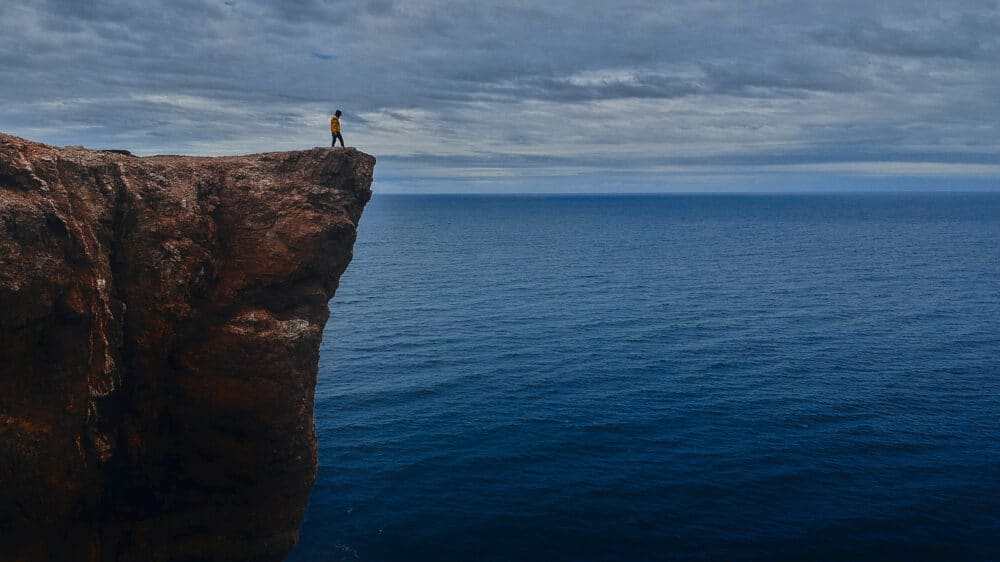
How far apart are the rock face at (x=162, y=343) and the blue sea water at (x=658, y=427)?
468 inches

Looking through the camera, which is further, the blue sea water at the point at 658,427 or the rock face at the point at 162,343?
the blue sea water at the point at 658,427

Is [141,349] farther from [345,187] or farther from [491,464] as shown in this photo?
[491,464]

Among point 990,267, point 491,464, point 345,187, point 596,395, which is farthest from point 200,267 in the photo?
point 990,267

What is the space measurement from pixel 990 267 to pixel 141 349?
144493 mm

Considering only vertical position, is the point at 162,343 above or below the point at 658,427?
above

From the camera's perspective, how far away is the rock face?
21516 millimetres

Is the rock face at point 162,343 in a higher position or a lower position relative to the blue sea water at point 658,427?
higher

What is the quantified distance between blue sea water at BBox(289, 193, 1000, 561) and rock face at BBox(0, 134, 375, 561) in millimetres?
11884

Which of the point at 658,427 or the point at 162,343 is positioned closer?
the point at 162,343

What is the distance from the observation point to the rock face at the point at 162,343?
21.5 metres

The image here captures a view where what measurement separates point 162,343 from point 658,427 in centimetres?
3749

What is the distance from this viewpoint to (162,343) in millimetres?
25062

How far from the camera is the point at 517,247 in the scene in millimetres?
173375

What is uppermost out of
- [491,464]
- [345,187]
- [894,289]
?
[345,187]
